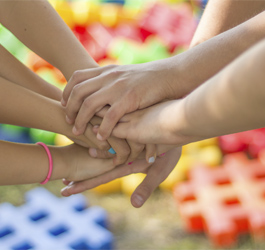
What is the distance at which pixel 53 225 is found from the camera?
164 centimetres

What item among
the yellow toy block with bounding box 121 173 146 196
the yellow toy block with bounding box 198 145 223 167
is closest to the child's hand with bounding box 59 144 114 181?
the yellow toy block with bounding box 121 173 146 196

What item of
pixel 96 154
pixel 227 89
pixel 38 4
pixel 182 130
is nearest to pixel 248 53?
pixel 227 89

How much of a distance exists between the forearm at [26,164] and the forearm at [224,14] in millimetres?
508

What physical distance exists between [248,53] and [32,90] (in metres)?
0.65

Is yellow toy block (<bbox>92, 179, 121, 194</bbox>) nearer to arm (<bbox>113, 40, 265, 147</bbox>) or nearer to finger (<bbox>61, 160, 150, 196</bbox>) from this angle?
finger (<bbox>61, 160, 150, 196</bbox>)

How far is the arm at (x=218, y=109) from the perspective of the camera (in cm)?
66

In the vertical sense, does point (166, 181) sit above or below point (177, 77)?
below

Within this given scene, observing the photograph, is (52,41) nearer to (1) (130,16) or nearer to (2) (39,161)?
(2) (39,161)

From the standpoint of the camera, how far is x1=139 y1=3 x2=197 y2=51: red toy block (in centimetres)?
244

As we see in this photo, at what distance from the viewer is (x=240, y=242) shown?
1.61m

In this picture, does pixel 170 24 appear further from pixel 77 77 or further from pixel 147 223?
pixel 77 77

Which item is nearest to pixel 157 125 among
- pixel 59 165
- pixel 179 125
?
pixel 179 125

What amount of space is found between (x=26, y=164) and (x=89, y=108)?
20cm

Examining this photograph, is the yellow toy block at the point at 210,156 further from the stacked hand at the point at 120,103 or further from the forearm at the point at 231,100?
the forearm at the point at 231,100
